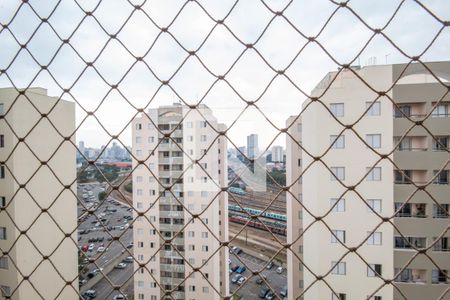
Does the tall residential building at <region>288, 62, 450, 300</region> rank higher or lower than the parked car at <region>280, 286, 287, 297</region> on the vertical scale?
higher

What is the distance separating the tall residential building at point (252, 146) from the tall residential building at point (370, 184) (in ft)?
3.58

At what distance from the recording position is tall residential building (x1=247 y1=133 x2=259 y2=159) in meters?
1.44

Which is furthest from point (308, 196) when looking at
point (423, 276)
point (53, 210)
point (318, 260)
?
point (53, 210)

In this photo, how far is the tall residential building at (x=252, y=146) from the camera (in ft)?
4.72

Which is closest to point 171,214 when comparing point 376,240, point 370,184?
point 376,240

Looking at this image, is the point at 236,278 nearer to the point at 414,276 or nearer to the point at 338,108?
the point at 414,276

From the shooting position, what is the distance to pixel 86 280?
5.98m

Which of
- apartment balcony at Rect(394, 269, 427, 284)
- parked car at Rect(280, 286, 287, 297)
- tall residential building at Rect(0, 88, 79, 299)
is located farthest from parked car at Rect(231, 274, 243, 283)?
tall residential building at Rect(0, 88, 79, 299)

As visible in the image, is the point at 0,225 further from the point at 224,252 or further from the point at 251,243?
the point at 251,243

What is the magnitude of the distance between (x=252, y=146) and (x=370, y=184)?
2254 millimetres

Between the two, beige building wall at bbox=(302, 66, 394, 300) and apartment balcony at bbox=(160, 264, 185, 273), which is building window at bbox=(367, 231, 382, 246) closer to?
beige building wall at bbox=(302, 66, 394, 300)

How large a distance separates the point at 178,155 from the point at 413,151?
4335mm

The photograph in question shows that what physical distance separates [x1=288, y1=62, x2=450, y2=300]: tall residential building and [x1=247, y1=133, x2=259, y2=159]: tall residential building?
1.09 metres

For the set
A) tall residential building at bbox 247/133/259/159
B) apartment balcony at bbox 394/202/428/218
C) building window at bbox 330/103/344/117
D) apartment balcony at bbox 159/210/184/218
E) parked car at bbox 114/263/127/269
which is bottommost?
parked car at bbox 114/263/127/269
